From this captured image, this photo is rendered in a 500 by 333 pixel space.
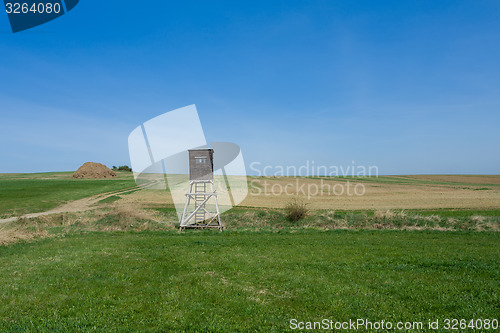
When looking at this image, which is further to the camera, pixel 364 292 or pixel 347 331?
pixel 364 292

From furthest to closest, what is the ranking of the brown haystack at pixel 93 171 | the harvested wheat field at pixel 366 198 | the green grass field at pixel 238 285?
the brown haystack at pixel 93 171 < the harvested wheat field at pixel 366 198 < the green grass field at pixel 238 285

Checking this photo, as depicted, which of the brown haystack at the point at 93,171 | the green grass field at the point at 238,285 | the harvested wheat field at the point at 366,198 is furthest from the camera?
the brown haystack at the point at 93,171

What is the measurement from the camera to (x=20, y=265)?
13289 mm

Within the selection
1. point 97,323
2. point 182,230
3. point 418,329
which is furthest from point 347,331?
point 182,230

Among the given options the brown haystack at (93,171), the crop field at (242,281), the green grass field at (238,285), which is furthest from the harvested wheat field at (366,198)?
the brown haystack at (93,171)

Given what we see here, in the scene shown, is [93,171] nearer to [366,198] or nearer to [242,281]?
[366,198]

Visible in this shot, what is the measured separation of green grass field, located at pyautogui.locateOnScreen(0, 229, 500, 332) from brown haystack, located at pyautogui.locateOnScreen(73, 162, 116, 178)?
88007 millimetres

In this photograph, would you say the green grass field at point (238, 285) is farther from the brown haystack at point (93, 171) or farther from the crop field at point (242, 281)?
the brown haystack at point (93, 171)

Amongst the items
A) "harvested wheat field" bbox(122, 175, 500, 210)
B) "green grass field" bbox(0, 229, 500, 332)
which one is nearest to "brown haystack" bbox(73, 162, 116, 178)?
"harvested wheat field" bbox(122, 175, 500, 210)

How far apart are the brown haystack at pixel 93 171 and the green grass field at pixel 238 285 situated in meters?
88.0

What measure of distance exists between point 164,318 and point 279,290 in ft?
13.1

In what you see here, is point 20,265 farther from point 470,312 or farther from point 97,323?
point 470,312

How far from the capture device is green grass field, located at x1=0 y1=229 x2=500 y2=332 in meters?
8.03

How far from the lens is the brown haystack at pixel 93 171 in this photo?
316ft
